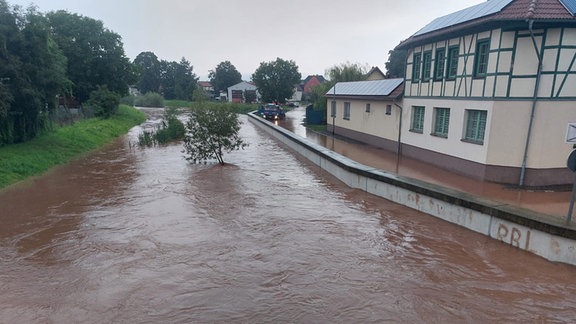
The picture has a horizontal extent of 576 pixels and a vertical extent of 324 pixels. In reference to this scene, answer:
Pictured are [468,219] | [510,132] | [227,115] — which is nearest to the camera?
[468,219]

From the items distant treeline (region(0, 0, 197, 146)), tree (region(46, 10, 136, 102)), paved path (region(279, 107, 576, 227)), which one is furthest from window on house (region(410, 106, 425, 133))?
tree (region(46, 10, 136, 102))

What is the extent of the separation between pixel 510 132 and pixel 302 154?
978 centimetres

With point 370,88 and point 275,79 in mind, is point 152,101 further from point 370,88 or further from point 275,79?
point 370,88

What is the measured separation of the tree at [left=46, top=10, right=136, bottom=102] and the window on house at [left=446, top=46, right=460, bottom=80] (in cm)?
3164

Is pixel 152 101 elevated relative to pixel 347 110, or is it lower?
lower

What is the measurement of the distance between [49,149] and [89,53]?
68.9 feet

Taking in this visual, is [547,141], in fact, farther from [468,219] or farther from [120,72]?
[120,72]

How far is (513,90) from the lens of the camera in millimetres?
11211

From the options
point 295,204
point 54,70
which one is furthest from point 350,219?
point 54,70

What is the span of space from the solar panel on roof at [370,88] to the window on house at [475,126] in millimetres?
5822

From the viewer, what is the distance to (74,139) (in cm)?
2036

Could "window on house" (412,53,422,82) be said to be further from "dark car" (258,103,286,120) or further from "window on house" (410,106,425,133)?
"dark car" (258,103,286,120)

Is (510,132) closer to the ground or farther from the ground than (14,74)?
closer to the ground

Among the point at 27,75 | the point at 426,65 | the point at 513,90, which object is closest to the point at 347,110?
the point at 426,65
